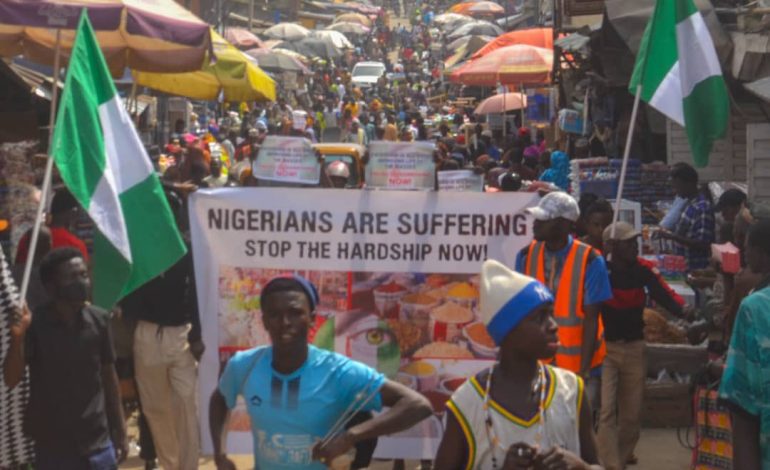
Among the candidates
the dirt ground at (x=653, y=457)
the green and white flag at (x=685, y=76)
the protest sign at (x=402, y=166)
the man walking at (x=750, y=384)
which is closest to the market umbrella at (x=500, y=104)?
the dirt ground at (x=653, y=457)

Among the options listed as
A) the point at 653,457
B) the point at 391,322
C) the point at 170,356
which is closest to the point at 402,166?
the point at 391,322

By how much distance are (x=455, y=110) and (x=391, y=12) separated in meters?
64.3

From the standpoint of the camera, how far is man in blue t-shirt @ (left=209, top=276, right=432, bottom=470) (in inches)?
171

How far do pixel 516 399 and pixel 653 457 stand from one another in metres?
5.62

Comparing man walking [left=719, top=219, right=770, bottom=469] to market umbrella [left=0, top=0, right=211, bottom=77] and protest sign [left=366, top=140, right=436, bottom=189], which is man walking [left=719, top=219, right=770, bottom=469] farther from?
Result: market umbrella [left=0, top=0, right=211, bottom=77]

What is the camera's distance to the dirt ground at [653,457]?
8727 millimetres

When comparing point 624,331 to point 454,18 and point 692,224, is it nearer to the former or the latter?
point 692,224

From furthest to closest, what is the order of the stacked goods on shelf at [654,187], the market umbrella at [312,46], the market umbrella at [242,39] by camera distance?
1. the market umbrella at [312,46]
2. the market umbrella at [242,39]
3. the stacked goods on shelf at [654,187]

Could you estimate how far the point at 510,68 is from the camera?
22.6 meters

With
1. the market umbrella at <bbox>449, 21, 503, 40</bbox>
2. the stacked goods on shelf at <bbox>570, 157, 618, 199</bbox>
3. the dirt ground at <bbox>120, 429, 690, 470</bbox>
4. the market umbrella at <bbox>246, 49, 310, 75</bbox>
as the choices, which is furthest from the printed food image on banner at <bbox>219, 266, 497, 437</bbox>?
the market umbrella at <bbox>449, 21, 503, 40</bbox>

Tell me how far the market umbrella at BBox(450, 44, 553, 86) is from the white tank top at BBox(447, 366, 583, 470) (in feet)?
61.6

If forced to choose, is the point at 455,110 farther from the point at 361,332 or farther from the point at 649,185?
the point at 361,332

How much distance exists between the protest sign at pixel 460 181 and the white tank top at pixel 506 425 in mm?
4127

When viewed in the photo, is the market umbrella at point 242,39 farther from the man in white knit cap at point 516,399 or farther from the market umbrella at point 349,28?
the man in white knit cap at point 516,399
